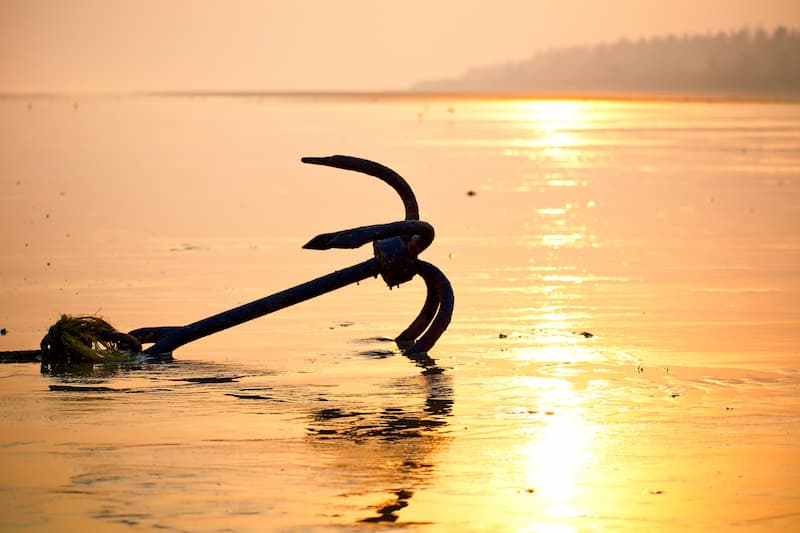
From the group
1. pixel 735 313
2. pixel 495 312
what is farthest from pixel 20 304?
pixel 735 313

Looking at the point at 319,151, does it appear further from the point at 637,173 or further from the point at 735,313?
the point at 735,313

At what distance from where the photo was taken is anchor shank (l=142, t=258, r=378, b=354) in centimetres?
1022

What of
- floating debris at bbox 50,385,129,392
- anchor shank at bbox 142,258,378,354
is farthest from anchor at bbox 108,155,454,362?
floating debris at bbox 50,385,129,392

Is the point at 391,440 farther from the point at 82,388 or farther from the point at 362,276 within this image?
the point at 82,388

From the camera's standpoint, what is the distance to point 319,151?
41.4m

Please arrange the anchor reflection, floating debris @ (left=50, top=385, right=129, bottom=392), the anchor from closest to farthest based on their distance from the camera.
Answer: the anchor reflection < floating debris @ (left=50, top=385, right=129, bottom=392) < the anchor

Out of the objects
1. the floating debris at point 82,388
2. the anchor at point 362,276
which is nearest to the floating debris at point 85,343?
the anchor at point 362,276

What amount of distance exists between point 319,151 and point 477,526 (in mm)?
34801

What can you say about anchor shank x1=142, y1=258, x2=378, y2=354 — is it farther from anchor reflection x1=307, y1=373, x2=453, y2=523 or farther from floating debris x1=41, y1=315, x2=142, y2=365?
anchor reflection x1=307, y1=373, x2=453, y2=523

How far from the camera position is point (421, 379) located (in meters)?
10.1

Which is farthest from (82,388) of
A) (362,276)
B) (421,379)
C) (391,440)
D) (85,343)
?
(391,440)

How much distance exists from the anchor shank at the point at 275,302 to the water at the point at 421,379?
292mm

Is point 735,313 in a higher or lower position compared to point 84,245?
lower

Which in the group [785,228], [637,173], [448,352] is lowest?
[448,352]
